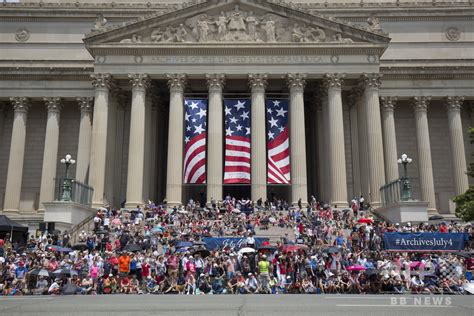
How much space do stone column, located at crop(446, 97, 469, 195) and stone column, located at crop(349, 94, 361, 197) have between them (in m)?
8.39

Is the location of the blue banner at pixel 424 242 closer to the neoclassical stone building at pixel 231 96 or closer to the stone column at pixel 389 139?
the neoclassical stone building at pixel 231 96

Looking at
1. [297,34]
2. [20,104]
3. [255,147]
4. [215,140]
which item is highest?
[297,34]

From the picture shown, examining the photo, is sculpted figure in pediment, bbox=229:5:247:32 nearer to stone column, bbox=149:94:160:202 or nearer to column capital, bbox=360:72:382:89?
stone column, bbox=149:94:160:202

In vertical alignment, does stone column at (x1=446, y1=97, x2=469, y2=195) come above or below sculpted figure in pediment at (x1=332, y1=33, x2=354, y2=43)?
below

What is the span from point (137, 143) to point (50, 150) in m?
9.63

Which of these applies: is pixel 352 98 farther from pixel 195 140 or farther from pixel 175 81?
pixel 175 81

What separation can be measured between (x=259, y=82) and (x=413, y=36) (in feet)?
80.3

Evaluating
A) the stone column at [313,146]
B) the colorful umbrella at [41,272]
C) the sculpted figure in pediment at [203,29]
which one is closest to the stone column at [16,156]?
the sculpted figure in pediment at [203,29]

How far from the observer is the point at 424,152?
40719mm

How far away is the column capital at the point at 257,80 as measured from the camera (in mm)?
36719

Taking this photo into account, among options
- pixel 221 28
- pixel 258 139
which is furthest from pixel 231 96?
pixel 258 139

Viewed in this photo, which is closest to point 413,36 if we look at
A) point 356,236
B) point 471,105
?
point 471,105

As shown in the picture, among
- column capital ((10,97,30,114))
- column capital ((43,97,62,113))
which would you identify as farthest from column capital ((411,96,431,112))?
column capital ((10,97,30,114))

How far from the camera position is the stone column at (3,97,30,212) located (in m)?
40.2
